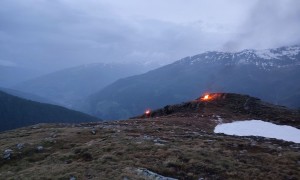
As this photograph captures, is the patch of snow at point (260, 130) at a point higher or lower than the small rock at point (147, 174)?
higher

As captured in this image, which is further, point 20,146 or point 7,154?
point 20,146

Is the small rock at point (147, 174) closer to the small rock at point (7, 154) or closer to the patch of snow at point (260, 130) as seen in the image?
the small rock at point (7, 154)

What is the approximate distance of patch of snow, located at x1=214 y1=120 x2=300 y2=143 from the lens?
49719mm

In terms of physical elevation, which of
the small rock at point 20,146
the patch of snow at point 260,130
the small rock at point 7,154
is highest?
the patch of snow at point 260,130

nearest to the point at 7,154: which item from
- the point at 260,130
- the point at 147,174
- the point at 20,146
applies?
the point at 20,146

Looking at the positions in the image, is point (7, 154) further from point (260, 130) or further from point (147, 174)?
point (260, 130)

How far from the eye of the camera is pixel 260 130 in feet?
173

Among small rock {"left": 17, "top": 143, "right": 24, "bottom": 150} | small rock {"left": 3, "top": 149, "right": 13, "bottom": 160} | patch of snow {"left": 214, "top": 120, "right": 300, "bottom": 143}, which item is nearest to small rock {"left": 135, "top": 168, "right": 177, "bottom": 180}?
small rock {"left": 3, "top": 149, "right": 13, "bottom": 160}

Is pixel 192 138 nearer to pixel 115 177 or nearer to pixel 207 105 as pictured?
pixel 115 177

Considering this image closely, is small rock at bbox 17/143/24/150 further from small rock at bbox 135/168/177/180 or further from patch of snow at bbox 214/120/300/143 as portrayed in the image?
patch of snow at bbox 214/120/300/143

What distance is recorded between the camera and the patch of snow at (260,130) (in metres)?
49.7

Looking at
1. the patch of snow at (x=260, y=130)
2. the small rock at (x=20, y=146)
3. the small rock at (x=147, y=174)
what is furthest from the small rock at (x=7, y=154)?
the patch of snow at (x=260, y=130)

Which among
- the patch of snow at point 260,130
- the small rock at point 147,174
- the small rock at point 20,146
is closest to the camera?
the small rock at point 147,174

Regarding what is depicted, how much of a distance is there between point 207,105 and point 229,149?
44.8m
